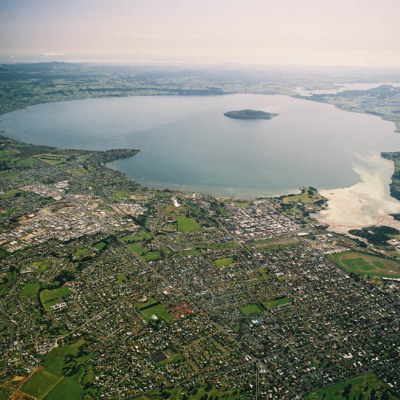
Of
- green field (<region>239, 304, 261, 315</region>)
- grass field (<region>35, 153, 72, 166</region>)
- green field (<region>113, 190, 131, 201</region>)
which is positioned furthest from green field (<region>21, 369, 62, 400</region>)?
grass field (<region>35, 153, 72, 166</region>)

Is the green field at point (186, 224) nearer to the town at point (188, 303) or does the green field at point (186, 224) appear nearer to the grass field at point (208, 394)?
the town at point (188, 303)

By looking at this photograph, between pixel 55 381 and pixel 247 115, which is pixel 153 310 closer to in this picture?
pixel 55 381

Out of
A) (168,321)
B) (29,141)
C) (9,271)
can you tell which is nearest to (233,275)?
(168,321)

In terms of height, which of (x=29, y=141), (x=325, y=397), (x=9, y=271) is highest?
(x=29, y=141)

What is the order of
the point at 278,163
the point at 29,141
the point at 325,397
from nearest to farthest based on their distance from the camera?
the point at 325,397
the point at 278,163
the point at 29,141

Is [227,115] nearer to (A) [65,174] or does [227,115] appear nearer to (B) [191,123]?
(B) [191,123]

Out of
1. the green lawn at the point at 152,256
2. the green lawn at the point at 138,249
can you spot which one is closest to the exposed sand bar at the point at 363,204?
the green lawn at the point at 152,256
